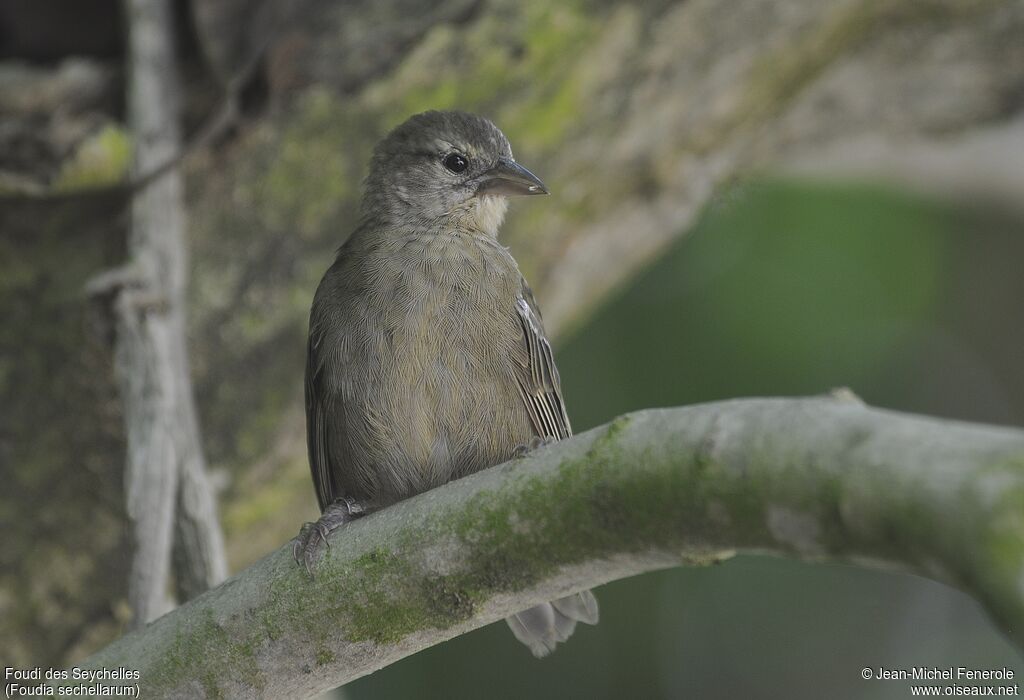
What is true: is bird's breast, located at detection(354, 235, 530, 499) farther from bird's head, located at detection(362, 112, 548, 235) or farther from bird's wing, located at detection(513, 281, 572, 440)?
bird's head, located at detection(362, 112, 548, 235)

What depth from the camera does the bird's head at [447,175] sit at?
3.89 meters

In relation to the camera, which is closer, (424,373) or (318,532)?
(318,532)

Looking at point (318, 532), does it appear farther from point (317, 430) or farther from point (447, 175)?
point (447, 175)

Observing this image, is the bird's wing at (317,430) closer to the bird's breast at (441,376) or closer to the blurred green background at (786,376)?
the bird's breast at (441,376)

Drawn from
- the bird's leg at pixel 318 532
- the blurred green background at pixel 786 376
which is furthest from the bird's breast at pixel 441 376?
the blurred green background at pixel 786 376

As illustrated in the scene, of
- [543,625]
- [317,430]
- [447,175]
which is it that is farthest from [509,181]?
[543,625]

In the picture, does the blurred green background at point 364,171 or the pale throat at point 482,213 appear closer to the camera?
the blurred green background at point 364,171

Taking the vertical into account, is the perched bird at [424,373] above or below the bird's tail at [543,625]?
above

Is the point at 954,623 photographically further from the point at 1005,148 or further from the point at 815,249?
the point at 1005,148

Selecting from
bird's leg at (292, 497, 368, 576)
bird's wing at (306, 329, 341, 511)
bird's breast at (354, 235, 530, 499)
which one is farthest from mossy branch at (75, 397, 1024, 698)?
bird's wing at (306, 329, 341, 511)

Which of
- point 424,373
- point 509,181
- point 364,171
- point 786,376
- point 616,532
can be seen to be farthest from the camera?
point 786,376

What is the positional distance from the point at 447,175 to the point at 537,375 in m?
0.93

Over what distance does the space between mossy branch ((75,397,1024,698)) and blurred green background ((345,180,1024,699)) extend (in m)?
3.64

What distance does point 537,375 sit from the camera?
11.6 ft
